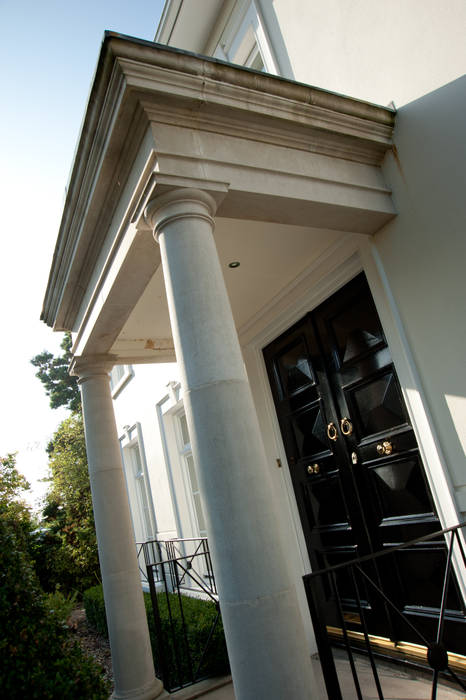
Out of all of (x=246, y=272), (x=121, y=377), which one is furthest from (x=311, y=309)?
(x=121, y=377)

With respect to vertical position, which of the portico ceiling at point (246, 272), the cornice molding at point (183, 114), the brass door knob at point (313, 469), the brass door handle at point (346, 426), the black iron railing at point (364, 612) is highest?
the cornice molding at point (183, 114)

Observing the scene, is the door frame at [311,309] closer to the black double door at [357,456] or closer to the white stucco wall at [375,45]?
the black double door at [357,456]

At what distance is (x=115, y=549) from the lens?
4.33 m

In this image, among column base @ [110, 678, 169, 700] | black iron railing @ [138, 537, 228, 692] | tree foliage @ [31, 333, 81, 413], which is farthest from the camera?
tree foliage @ [31, 333, 81, 413]

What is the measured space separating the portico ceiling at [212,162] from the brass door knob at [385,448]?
5.26 ft

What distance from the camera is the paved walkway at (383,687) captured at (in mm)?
2994

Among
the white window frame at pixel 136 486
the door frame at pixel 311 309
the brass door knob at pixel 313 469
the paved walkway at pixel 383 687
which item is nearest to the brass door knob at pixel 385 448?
the door frame at pixel 311 309

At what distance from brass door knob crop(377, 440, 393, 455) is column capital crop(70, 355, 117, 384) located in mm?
2707

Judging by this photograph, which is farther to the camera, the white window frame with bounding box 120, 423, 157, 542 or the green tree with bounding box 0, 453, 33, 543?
the green tree with bounding box 0, 453, 33, 543

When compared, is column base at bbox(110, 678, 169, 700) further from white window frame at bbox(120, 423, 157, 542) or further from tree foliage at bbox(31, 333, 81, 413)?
tree foliage at bbox(31, 333, 81, 413)

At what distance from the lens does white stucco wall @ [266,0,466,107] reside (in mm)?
2918

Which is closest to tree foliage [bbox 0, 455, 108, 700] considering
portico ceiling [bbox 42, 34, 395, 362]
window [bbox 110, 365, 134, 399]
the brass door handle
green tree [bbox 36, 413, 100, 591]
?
portico ceiling [bbox 42, 34, 395, 362]

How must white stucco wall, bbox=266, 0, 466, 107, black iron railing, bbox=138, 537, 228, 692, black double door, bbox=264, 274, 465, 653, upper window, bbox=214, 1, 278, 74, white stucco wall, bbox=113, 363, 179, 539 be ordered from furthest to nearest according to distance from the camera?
white stucco wall, bbox=113, 363, 179, 539, upper window, bbox=214, 1, 278, 74, black iron railing, bbox=138, 537, 228, 692, black double door, bbox=264, 274, 465, 653, white stucco wall, bbox=266, 0, 466, 107

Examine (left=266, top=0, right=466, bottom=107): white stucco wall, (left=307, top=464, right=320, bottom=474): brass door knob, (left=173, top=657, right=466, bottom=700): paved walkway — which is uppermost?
(left=266, top=0, right=466, bottom=107): white stucco wall
